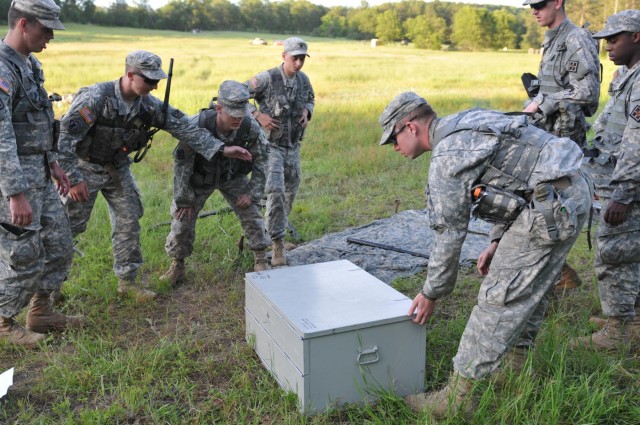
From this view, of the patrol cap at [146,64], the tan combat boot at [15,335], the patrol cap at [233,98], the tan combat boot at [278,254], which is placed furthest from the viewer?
the tan combat boot at [278,254]

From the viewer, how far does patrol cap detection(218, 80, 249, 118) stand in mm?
4711

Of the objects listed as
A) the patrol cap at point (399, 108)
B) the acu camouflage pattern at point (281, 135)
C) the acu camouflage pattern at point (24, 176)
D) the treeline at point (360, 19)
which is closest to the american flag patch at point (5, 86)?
the acu camouflage pattern at point (24, 176)

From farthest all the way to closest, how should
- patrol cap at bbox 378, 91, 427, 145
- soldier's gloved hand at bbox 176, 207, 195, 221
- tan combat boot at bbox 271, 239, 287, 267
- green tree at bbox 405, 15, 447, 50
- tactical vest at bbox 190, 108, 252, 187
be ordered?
1. green tree at bbox 405, 15, 447, 50
2. tan combat boot at bbox 271, 239, 287, 267
3. soldier's gloved hand at bbox 176, 207, 195, 221
4. tactical vest at bbox 190, 108, 252, 187
5. patrol cap at bbox 378, 91, 427, 145

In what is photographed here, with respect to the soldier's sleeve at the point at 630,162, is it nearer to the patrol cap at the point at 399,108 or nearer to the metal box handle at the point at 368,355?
the patrol cap at the point at 399,108

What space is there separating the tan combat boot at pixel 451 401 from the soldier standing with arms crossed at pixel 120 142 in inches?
97.8

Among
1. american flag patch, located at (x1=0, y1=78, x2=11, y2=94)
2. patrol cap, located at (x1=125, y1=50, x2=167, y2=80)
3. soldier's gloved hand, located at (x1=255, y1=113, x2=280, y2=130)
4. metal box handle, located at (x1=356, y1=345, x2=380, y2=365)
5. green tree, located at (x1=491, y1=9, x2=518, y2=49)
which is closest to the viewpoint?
metal box handle, located at (x1=356, y1=345, x2=380, y2=365)

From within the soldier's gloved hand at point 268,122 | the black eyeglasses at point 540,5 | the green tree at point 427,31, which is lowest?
the soldier's gloved hand at point 268,122

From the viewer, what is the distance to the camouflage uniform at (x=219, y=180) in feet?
16.4

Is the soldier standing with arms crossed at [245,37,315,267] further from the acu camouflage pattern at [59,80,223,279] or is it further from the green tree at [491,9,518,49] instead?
the green tree at [491,9,518,49]

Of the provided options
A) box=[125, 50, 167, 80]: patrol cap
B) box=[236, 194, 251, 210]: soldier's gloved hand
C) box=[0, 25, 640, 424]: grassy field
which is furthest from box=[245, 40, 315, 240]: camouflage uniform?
box=[125, 50, 167, 80]: patrol cap

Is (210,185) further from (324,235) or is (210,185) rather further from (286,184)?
(324,235)

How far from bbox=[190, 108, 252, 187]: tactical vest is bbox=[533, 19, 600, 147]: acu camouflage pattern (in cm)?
235

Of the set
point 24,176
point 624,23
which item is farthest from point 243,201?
point 624,23

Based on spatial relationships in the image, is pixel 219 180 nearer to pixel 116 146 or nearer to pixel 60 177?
pixel 116 146
